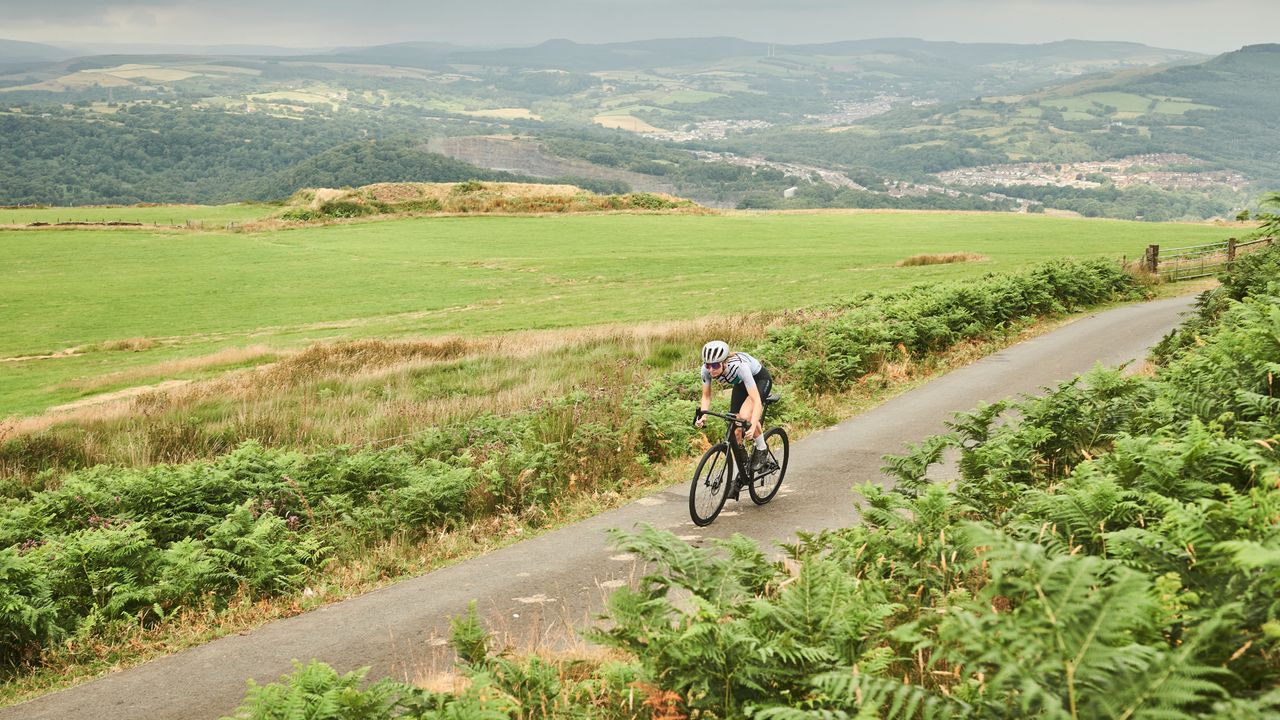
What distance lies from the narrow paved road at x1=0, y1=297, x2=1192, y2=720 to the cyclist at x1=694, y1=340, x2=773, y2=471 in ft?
3.70

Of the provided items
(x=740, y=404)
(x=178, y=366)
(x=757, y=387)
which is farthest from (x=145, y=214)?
(x=757, y=387)

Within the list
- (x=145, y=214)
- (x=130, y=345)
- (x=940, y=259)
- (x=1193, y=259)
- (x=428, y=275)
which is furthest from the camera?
(x=145, y=214)

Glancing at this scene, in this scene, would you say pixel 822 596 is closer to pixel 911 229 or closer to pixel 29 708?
pixel 29 708

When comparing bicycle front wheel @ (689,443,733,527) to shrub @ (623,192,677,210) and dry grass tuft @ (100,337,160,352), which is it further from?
shrub @ (623,192,677,210)

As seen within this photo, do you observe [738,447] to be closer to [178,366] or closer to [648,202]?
[178,366]

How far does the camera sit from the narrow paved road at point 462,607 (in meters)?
8.26

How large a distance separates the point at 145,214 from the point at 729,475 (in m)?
104

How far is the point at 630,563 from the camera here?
10.6m

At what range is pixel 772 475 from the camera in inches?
509

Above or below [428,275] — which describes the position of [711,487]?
above

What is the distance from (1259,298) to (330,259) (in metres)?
61.3

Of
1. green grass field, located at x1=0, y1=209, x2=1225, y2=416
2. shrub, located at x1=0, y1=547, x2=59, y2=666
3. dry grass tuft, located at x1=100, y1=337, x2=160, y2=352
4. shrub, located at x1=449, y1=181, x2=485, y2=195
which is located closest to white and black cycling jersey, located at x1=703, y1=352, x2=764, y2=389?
shrub, located at x1=0, y1=547, x2=59, y2=666

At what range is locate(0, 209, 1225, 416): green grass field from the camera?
37.7 m

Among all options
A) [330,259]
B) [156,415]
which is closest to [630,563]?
[156,415]
